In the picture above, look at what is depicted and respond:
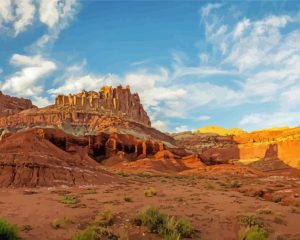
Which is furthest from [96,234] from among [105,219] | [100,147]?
[100,147]

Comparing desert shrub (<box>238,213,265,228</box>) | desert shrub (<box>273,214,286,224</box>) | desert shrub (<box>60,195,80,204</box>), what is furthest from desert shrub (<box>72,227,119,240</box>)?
desert shrub (<box>273,214,286,224</box>)

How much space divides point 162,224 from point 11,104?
129514 millimetres

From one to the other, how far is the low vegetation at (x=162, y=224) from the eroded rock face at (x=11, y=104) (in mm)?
117150

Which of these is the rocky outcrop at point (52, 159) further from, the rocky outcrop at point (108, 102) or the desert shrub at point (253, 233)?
the rocky outcrop at point (108, 102)

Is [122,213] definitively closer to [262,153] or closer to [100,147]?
[100,147]

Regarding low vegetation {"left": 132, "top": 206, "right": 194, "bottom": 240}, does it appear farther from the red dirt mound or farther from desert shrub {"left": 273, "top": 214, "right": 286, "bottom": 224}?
the red dirt mound

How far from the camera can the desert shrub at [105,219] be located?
11.9 meters

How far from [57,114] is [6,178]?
70.9m

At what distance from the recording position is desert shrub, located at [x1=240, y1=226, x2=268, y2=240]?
470 inches

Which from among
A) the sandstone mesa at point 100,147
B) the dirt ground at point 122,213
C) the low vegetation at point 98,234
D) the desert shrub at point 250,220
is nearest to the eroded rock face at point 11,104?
the sandstone mesa at point 100,147

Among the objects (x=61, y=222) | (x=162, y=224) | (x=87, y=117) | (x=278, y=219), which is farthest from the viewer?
(x=87, y=117)

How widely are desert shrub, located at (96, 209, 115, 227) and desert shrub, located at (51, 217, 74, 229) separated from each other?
81 centimetres

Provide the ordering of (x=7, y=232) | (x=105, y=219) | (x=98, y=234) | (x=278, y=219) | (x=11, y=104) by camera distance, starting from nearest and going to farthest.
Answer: (x=7, y=232)
(x=98, y=234)
(x=105, y=219)
(x=278, y=219)
(x=11, y=104)

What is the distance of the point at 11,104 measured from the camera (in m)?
133
